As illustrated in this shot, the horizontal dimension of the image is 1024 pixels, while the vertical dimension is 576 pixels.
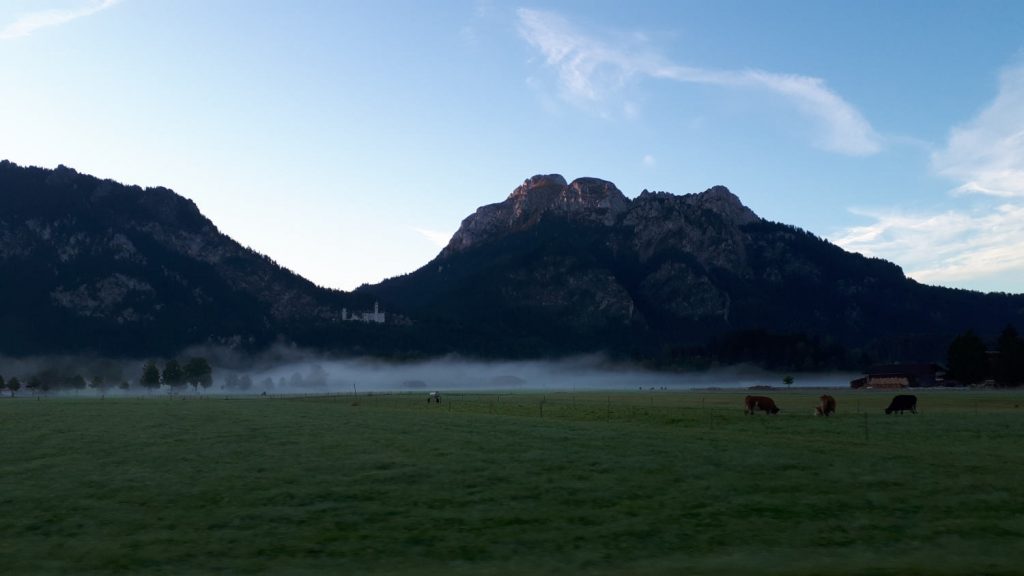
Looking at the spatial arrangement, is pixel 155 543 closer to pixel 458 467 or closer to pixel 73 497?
pixel 73 497

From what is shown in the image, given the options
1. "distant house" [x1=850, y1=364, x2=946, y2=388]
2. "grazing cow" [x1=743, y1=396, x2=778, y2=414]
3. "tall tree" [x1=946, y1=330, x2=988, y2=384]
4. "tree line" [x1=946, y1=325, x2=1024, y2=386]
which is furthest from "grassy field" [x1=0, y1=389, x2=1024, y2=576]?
"distant house" [x1=850, y1=364, x2=946, y2=388]

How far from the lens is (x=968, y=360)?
150 metres

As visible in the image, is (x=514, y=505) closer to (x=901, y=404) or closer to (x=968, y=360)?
(x=901, y=404)

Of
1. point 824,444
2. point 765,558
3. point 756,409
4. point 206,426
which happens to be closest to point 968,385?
point 756,409

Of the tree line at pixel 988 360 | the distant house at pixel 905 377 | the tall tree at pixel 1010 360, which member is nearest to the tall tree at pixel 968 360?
the tree line at pixel 988 360

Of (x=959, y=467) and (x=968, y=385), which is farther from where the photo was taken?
(x=968, y=385)

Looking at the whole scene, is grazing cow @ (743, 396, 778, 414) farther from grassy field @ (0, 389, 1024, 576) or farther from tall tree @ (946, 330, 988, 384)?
tall tree @ (946, 330, 988, 384)

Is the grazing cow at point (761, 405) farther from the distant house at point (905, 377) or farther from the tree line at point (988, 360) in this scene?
the distant house at point (905, 377)

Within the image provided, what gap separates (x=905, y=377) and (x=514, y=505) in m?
176

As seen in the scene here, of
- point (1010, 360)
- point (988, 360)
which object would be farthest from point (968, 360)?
point (1010, 360)

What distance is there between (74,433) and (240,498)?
2711cm

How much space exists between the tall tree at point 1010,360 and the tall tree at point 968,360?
621cm

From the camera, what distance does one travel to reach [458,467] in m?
32.3

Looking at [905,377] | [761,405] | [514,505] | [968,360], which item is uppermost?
[968,360]
